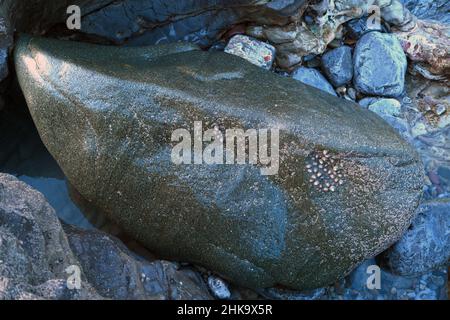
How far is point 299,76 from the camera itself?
3652 millimetres

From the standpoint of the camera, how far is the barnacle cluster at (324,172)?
2641mm

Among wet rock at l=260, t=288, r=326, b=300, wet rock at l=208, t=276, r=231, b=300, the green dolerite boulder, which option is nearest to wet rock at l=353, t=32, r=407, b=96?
the green dolerite boulder

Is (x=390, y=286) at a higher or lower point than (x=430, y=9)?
lower

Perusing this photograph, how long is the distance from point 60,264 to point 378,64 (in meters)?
2.78

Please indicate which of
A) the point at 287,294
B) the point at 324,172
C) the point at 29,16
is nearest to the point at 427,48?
the point at 324,172

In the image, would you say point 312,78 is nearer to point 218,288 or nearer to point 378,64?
point 378,64

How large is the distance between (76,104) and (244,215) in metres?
1.23

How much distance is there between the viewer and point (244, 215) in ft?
8.86

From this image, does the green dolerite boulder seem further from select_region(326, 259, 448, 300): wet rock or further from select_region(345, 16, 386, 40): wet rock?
select_region(345, 16, 386, 40): wet rock

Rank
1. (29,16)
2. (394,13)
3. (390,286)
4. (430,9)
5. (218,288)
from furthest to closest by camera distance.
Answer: (430,9) < (394,13) < (390,286) < (29,16) < (218,288)

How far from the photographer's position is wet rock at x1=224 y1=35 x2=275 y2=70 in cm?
352

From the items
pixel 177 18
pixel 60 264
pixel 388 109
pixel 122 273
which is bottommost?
pixel 122 273

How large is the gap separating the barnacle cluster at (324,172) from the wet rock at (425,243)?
2.73 feet
